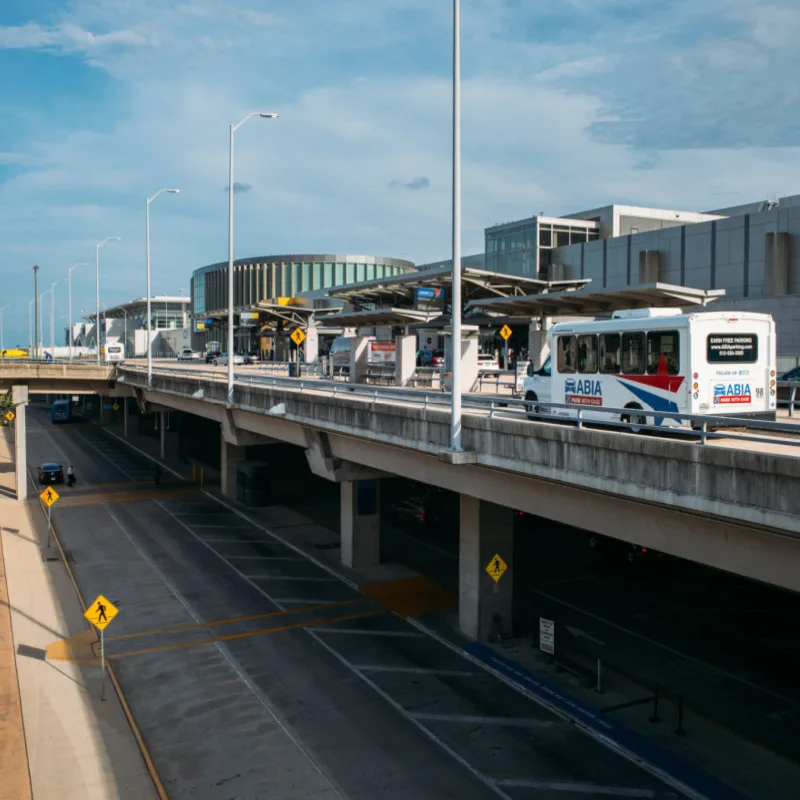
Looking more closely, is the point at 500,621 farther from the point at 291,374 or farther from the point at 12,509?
the point at 12,509

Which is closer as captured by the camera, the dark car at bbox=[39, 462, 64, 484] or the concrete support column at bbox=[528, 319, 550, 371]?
the concrete support column at bbox=[528, 319, 550, 371]

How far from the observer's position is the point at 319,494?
162ft

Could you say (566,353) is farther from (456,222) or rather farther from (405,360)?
(405,360)

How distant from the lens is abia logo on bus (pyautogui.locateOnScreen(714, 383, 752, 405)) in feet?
55.9

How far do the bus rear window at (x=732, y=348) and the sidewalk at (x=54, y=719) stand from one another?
1424 cm

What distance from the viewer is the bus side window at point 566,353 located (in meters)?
20.8

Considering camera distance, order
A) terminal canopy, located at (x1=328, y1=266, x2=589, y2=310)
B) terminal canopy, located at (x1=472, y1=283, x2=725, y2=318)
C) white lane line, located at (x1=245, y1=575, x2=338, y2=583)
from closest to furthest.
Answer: terminal canopy, located at (x1=472, y1=283, x2=725, y2=318) → white lane line, located at (x1=245, y1=575, x2=338, y2=583) → terminal canopy, located at (x1=328, y1=266, x2=589, y2=310)

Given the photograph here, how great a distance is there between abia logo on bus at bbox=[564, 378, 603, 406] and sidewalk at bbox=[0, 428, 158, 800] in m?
12.9

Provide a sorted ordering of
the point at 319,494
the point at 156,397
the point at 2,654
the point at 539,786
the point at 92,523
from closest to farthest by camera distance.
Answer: the point at 539,786
the point at 2,654
the point at 92,523
the point at 319,494
the point at 156,397

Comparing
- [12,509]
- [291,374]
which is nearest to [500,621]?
[291,374]

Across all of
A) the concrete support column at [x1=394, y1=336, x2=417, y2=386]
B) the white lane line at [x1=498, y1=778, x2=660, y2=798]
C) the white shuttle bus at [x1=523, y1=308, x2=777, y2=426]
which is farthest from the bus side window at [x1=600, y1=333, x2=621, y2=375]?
the concrete support column at [x1=394, y1=336, x2=417, y2=386]

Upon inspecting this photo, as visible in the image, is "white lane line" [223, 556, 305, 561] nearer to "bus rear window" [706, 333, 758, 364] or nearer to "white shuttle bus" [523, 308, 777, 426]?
"white shuttle bus" [523, 308, 777, 426]

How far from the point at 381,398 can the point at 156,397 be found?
31.1 m

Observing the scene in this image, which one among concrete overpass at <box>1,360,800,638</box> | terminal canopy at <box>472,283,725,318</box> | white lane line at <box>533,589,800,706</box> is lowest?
white lane line at <box>533,589,800,706</box>
